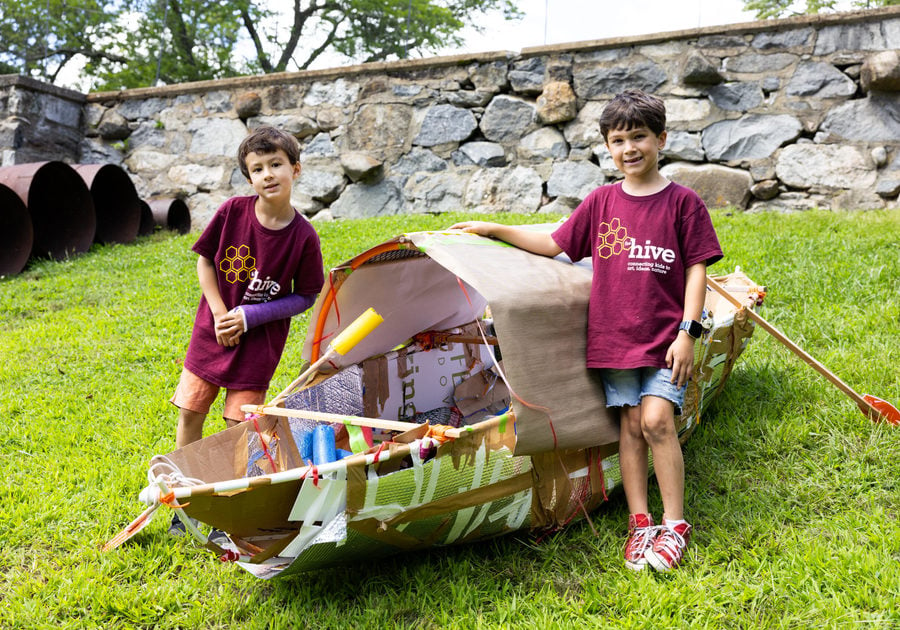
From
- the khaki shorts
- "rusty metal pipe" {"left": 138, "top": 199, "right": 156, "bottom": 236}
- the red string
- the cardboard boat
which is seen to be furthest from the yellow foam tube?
"rusty metal pipe" {"left": 138, "top": 199, "right": 156, "bottom": 236}

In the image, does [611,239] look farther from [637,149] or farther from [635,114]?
[635,114]

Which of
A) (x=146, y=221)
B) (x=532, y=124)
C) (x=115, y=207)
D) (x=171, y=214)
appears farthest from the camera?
(x=171, y=214)

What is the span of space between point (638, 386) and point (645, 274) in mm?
394

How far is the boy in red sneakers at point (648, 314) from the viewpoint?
8.04 ft

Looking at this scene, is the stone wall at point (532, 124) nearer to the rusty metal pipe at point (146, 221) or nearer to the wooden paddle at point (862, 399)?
the rusty metal pipe at point (146, 221)

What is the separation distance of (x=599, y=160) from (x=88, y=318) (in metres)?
4.92

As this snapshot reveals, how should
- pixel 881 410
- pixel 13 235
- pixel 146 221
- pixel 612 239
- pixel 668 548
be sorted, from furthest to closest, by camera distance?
pixel 146 221 < pixel 13 235 < pixel 881 410 < pixel 612 239 < pixel 668 548

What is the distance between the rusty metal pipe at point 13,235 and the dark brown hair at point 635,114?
235 inches

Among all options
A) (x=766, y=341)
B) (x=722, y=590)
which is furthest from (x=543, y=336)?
(x=766, y=341)

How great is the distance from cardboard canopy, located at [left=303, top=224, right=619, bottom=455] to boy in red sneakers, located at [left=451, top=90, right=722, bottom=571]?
0.09 meters

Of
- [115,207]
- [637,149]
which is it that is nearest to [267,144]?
[637,149]

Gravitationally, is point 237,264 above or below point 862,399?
above

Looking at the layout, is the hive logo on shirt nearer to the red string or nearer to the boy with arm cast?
the red string

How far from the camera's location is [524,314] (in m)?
2.32
